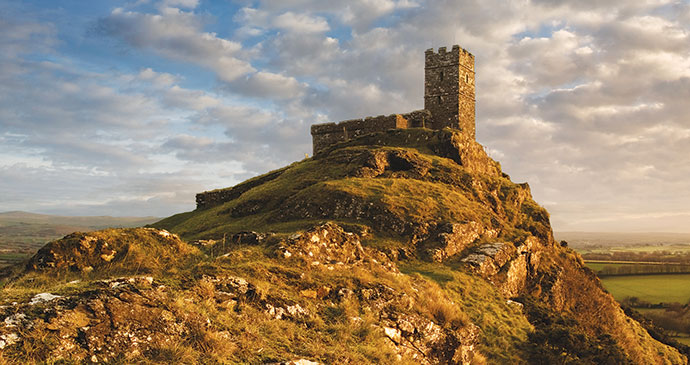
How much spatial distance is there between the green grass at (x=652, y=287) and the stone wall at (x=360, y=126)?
2011 inches

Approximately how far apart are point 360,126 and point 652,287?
7337 centimetres

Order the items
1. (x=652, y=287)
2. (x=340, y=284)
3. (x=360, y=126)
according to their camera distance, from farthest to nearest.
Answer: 1. (x=652, y=287)
2. (x=360, y=126)
3. (x=340, y=284)

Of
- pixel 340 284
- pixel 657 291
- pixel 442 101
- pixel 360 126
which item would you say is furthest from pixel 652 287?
pixel 340 284

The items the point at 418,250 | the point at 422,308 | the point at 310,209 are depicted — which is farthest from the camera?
the point at 310,209

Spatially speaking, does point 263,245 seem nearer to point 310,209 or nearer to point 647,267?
point 310,209

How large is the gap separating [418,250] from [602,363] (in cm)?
980

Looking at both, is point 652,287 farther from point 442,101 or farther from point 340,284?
point 340,284

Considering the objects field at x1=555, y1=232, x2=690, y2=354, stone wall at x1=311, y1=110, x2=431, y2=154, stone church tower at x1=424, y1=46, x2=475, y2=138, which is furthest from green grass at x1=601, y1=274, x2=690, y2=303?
stone wall at x1=311, y1=110, x2=431, y2=154

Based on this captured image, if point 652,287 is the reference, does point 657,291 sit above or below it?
below

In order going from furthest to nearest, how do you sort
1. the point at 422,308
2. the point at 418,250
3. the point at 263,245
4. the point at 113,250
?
1. the point at 418,250
2. the point at 263,245
3. the point at 422,308
4. the point at 113,250

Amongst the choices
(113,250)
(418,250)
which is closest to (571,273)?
(418,250)

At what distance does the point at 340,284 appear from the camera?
15062 mm

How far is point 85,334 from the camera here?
343 inches

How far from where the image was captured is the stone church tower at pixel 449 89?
45.4 m
